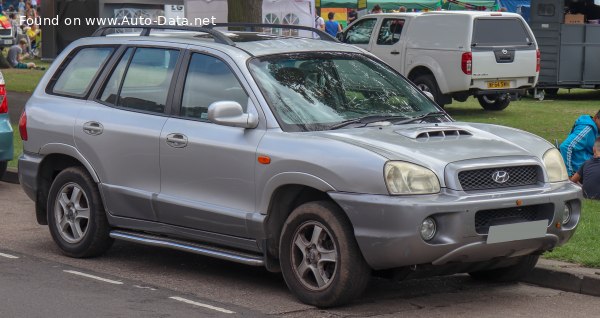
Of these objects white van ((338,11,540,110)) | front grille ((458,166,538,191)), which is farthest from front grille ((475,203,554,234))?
white van ((338,11,540,110))

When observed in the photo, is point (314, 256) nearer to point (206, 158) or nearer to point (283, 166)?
point (283, 166)

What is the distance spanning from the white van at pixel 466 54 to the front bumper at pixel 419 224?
48.7ft

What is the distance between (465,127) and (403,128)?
1.48 ft

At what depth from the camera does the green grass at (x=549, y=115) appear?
10633 mm

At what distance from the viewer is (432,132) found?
7.52 m

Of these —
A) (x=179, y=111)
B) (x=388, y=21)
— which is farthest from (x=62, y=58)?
(x=388, y=21)

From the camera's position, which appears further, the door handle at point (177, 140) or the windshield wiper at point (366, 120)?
the door handle at point (177, 140)

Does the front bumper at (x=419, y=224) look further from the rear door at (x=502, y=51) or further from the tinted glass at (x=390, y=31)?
the tinted glass at (x=390, y=31)

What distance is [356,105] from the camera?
8.05 m

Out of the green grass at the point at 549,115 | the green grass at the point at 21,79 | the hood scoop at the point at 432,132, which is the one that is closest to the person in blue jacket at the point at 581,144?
the green grass at the point at 549,115

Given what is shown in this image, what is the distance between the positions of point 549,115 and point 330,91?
14604mm

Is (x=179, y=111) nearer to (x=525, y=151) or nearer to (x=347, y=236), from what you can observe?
(x=347, y=236)

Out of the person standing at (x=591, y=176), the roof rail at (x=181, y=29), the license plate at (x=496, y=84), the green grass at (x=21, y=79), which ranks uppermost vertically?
the roof rail at (x=181, y=29)

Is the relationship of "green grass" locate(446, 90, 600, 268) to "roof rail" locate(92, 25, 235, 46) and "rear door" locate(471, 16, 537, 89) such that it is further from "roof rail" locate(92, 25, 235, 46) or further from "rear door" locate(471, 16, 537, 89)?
"roof rail" locate(92, 25, 235, 46)
